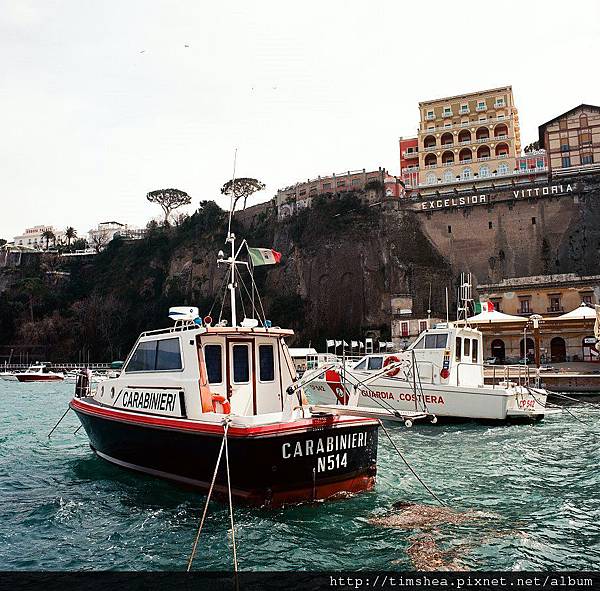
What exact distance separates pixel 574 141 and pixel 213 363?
6152 centimetres

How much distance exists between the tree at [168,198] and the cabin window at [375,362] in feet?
253

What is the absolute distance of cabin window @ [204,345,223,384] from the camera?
33.6 ft

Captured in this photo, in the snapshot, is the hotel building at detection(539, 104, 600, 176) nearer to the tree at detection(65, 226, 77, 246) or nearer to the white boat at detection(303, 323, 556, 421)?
the white boat at detection(303, 323, 556, 421)

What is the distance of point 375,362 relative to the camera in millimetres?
22328

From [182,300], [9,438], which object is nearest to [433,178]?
[182,300]

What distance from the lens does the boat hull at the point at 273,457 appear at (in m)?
A: 8.49

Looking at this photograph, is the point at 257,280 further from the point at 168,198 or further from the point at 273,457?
the point at 273,457

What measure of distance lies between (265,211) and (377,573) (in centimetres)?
6974

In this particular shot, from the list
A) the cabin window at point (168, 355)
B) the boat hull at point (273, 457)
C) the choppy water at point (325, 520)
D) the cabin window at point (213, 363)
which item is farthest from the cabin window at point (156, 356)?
the choppy water at point (325, 520)

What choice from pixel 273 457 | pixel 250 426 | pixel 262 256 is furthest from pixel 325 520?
pixel 262 256

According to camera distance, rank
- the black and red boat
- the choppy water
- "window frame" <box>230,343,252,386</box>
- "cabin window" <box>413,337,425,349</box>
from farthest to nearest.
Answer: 1. "cabin window" <box>413,337,425,349</box>
2. "window frame" <box>230,343,252,386</box>
3. the black and red boat
4. the choppy water

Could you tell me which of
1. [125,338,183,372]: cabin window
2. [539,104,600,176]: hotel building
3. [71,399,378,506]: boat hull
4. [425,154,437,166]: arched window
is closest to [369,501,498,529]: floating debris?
[71,399,378,506]: boat hull

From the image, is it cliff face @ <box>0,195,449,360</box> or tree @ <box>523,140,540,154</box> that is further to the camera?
tree @ <box>523,140,540,154</box>

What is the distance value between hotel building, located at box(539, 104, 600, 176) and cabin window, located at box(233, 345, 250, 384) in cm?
5767
